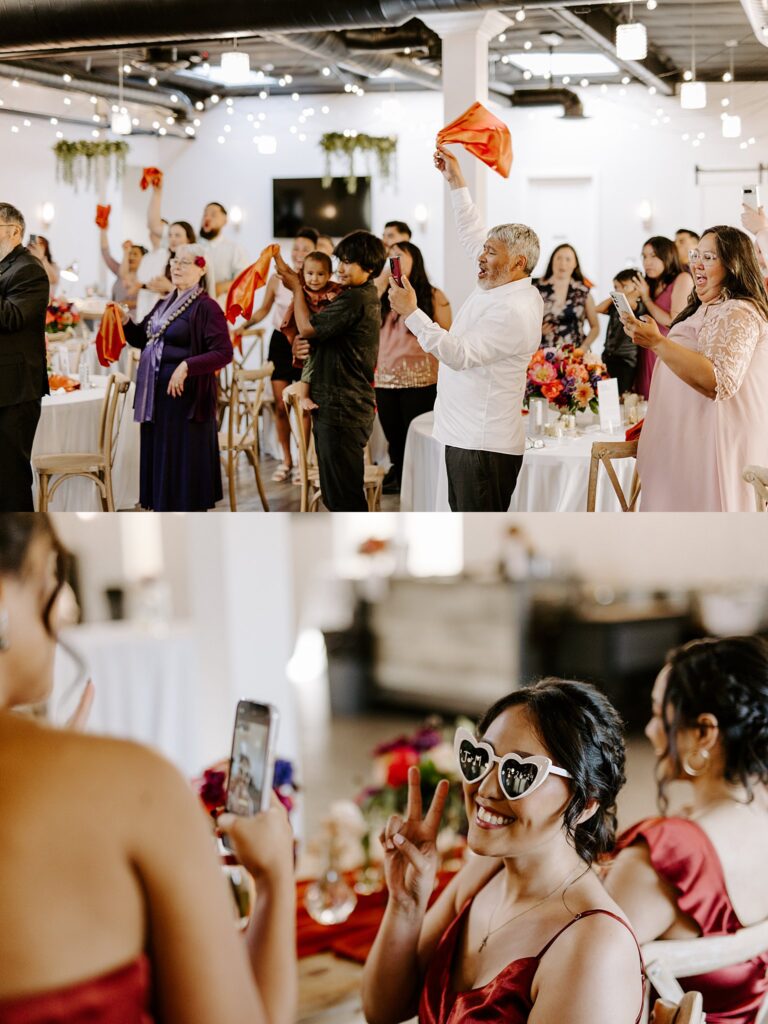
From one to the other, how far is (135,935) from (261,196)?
42.2ft

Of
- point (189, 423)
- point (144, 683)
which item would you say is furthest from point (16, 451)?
point (144, 683)

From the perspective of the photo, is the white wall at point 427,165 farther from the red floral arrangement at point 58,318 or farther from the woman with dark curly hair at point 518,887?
the woman with dark curly hair at point 518,887

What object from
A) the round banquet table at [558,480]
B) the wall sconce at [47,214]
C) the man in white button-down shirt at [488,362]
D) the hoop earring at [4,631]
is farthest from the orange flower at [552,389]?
the wall sconce at [47,214]

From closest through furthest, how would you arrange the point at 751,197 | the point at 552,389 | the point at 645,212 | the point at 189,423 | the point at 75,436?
the point at 751,197 → the point at 552,389 → the point at 189,423 → the point at 75,436 → the point at 645,212

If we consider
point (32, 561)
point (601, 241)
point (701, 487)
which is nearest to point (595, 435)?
point (701, 487)

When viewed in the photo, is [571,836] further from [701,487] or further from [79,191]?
[79,191]

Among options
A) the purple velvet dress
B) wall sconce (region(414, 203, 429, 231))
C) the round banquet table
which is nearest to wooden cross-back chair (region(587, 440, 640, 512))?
the round banquet table

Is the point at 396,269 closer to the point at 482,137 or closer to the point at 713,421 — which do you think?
the point at 713,421

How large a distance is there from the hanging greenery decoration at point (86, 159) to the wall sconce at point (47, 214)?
37 cm

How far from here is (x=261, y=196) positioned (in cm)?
1338

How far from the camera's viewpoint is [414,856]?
5.06ft

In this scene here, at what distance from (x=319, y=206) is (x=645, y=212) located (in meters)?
3.50

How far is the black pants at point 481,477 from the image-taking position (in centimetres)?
402

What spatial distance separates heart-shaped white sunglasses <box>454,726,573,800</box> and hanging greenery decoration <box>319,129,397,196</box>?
39.0 ft
